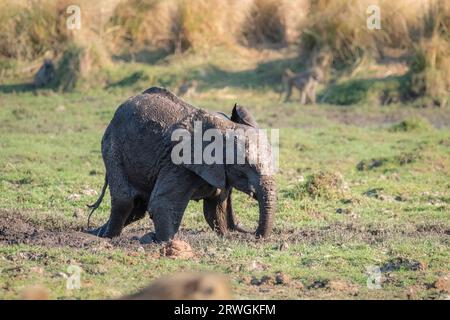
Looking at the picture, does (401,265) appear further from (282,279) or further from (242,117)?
(242,117)

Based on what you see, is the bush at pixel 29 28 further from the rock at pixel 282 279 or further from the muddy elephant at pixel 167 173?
the rock at pixel 282 279

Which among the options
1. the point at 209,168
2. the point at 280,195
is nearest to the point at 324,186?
the point at 280,195

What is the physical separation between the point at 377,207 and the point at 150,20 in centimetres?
1341

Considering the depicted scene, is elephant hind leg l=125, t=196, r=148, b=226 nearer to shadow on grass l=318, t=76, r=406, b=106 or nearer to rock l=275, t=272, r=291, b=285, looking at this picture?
rock l=275, t=272, r=291, b=285

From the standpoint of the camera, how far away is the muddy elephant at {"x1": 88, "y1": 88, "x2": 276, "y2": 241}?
9.66 metres

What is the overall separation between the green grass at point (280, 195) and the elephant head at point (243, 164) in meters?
0.53

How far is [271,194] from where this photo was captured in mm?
9469

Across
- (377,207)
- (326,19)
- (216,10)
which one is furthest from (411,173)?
(216,10)

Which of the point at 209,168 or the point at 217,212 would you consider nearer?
the point at 209,168

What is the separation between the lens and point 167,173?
9953 mm

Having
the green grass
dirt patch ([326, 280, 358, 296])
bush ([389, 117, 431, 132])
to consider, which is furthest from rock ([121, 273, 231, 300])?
bush ([389, 117, 431, 132])

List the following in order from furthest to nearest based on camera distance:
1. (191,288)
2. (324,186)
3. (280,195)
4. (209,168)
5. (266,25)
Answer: (266,25), (280,195), (324,186), (209,168), (191,288)

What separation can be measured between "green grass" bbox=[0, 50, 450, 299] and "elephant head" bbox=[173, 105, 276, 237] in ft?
1.74

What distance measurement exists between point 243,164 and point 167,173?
812 mm
